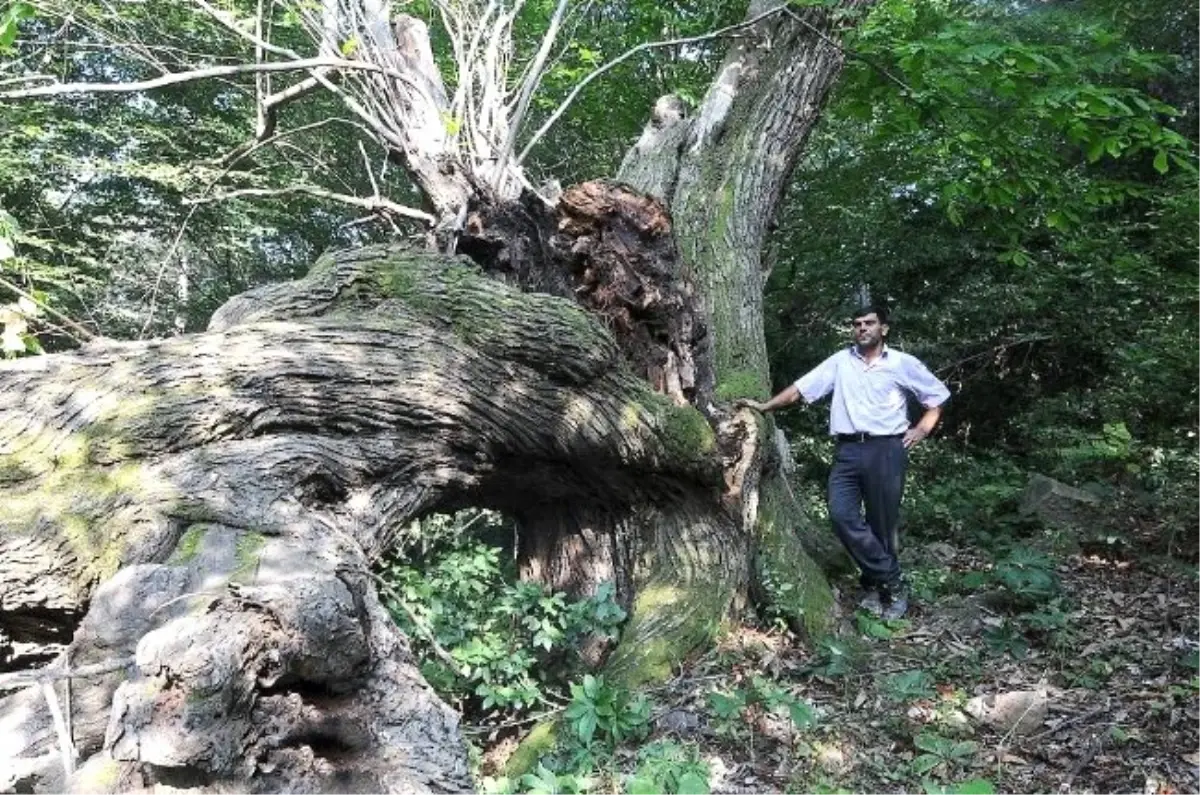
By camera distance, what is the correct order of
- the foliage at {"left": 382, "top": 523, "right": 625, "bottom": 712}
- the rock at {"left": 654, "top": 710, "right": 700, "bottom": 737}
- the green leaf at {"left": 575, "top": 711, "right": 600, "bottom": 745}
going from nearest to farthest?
the green leaf at {"left": 575, "top": 711, "right": 600, "bottom": 745}
the rock at {"left": 654, "top": 710, "right": 700, "bottom": 737}
the foliage at {"left": 382, "top": 523, "right": 625, "bottom": 712}

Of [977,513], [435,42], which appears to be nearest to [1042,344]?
[977,513]

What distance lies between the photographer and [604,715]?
140 inches

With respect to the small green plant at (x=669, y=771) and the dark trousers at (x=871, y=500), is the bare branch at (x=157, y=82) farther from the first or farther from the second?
the dark trousers at (x=871, y=500)

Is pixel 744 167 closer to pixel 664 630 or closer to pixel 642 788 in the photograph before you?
pixel 664 630

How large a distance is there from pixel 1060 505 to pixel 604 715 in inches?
199

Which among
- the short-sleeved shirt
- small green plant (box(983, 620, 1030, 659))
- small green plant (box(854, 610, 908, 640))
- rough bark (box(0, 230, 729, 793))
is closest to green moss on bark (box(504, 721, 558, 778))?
rough bark (box(0, 230, 729, 793))

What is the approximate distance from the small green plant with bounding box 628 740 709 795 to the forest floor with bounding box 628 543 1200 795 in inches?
2.5

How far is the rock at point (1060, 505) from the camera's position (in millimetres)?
6762

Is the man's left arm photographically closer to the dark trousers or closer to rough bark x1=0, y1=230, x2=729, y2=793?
the dark trousers

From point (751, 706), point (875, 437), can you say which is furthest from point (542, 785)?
point (875, 437)

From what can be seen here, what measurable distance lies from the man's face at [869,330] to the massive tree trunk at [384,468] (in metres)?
0.65

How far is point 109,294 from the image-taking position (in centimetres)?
1152

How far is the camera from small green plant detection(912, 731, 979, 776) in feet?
10.7

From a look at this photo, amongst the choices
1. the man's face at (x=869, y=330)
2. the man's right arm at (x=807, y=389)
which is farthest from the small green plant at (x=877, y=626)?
the man's face at (x=869, y=330)
